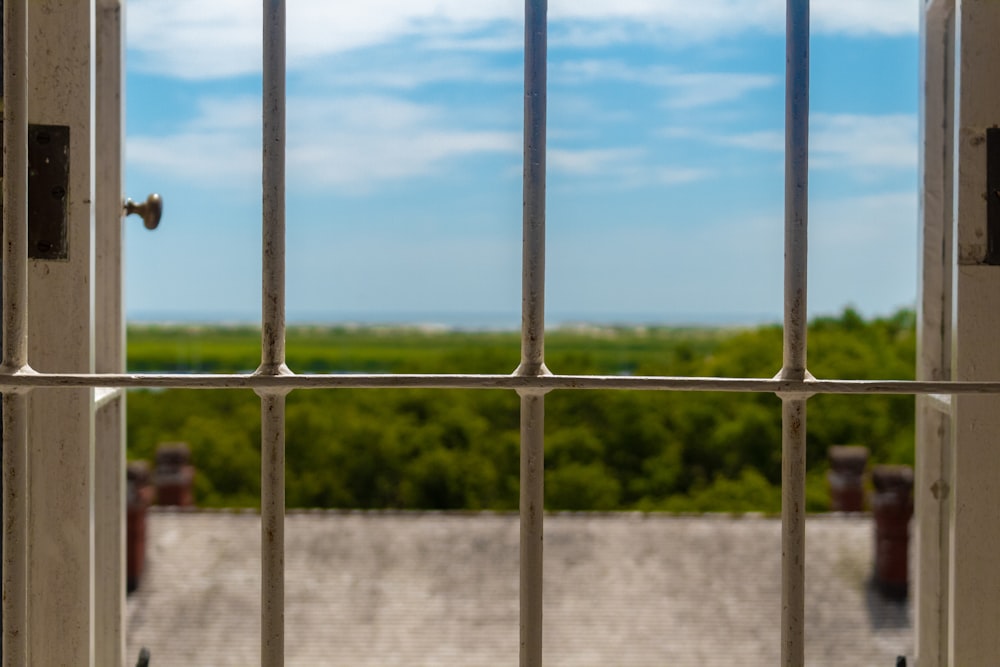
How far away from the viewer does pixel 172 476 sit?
15.9 metres

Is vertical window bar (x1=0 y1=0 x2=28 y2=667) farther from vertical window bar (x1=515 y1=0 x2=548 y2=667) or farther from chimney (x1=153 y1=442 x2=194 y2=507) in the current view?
chimney (x1=153 y1=442 x2=194 y2=507)

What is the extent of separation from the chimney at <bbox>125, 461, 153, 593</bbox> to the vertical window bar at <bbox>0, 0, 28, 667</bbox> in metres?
12.1

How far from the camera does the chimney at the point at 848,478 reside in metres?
15.6

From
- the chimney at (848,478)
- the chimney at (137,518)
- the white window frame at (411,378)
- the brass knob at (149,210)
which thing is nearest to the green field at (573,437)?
the chimney at (848,478)

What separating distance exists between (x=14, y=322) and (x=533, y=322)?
55cm

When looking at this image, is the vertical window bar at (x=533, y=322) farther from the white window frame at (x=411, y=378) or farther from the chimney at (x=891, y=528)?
the chimney at (x=891, y=528)

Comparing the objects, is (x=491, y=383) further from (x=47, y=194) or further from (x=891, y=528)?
(x=891, y=528)

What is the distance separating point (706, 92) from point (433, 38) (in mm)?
11235

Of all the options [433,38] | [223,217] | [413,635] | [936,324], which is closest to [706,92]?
[433,38]

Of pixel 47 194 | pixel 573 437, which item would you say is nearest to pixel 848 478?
pixel 573 437

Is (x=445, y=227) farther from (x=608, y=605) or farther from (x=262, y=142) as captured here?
(x=262, y=142)

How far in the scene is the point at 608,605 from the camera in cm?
1215

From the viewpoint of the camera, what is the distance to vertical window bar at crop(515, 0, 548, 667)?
1.01 m

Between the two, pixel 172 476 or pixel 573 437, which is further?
pixel 573 437
